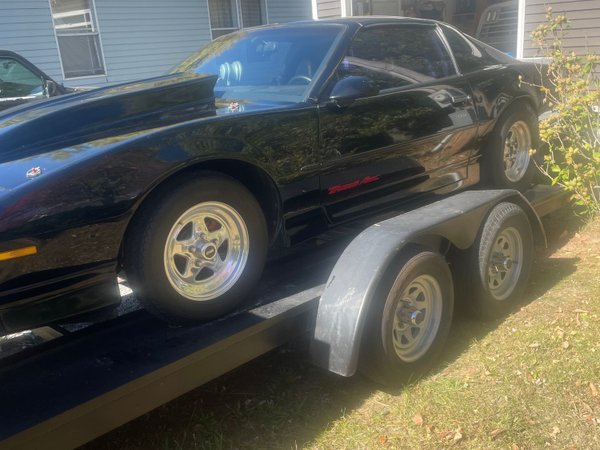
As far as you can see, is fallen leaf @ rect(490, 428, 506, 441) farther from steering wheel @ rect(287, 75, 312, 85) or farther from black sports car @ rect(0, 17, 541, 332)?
steering wheel @ rect(287, 75, 312, 85)

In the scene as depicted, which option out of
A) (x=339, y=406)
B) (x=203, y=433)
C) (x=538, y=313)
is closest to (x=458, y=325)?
(x=538, y=313)

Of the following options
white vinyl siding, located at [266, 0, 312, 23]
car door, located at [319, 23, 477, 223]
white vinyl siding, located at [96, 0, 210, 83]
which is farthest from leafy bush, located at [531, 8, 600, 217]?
white vinyl siding, located at [266, 0, 312, 23]

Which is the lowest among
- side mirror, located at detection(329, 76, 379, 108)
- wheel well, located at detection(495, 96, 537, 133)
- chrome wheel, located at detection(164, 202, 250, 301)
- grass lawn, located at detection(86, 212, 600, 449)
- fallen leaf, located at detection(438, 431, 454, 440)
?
grass lawn, located at detection(86, 212, 600, 449)

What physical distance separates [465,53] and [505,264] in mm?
1785

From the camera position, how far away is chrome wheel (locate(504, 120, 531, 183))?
16.6 ft

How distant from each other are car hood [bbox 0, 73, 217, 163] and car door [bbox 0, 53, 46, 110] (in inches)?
236

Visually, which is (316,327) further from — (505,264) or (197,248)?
(505,264)

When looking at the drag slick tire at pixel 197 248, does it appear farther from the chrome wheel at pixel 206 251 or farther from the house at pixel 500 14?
the house at pixel 500 14

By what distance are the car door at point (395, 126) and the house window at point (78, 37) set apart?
10.1 meters

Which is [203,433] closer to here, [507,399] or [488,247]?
[507,399]

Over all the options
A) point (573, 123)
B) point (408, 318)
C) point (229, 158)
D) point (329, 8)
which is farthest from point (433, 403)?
point (329, 8)

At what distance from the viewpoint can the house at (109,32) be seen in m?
11.9

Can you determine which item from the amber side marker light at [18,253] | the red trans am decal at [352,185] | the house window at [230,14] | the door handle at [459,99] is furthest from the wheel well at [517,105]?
the house window at [230,14]

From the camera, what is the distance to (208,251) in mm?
2902
